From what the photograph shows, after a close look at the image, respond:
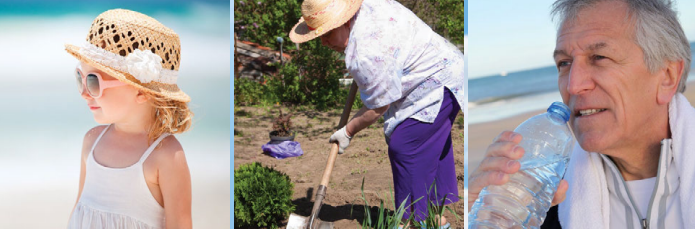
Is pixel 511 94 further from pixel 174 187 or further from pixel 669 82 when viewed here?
pixel 174 187

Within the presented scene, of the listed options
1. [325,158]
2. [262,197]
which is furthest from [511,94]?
[262,197]

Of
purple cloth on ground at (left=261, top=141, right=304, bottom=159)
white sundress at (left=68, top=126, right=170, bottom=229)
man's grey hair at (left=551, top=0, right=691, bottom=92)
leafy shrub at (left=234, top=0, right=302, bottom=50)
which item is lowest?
white sundress at (left=68, top=126, right=170, bottom=229)

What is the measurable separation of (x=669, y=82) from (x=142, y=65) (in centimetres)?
150

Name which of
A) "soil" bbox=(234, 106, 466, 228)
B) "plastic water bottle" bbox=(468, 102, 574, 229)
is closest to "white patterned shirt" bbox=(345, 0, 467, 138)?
"soil" bbox=(234, 106, 466, 228)

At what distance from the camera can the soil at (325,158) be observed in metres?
3.89

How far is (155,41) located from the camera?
1.92 meters

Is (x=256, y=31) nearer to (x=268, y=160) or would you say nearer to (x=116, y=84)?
(x=268, y=160)

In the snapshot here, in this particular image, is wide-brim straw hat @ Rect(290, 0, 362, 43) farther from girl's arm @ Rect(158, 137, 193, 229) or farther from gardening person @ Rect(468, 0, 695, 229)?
gardening person @ Rect(468, 0, 695, 229)

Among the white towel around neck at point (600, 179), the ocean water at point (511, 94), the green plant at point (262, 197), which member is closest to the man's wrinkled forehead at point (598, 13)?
the white towel around neck at point (600, 179)

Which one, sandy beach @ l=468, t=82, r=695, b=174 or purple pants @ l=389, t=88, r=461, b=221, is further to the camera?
sandy beach @ l=468, t=82, r=695, b=174

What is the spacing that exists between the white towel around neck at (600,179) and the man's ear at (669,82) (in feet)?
0.08

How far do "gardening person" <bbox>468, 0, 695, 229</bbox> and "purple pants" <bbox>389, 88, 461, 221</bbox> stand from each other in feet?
4.69

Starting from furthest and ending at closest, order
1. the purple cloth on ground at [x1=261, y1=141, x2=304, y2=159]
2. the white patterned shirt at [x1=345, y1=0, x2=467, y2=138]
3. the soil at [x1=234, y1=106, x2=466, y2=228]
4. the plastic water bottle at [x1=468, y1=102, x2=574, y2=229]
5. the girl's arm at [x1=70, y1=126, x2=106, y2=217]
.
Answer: the purple cloth on ground at [x1=261, y1=141, x2=304, y2=159] → the soil at [x1=234, y1=106, x2=466, y2=228] → the white patterned shirt at [x1=345, y1=0, x2=467, y2=138] → the girl's arm at [x1=70, y1=126, x2=106, y2=217] → the plastic water bottle at [x1=468, y1=102, x2=574, y2=229]

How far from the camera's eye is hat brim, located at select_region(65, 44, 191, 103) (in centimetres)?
183
